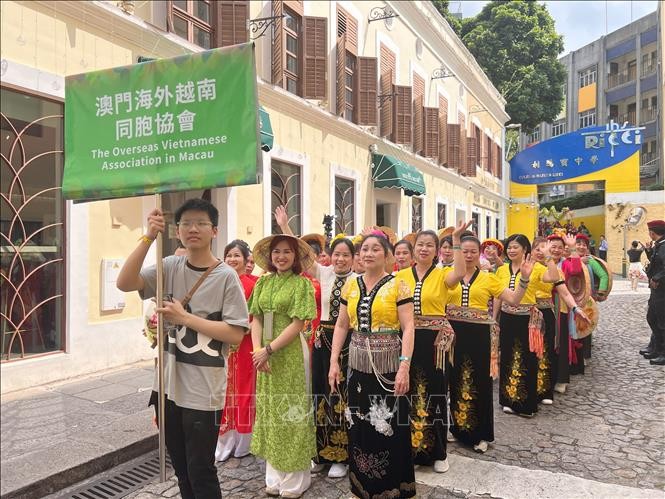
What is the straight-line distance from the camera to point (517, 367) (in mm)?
4641

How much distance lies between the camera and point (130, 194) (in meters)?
2.34

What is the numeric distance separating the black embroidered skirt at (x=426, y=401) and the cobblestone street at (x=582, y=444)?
174mm

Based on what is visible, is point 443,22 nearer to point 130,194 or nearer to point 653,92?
point 653,92

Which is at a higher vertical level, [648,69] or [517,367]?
[648,69]

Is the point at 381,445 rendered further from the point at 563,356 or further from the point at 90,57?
the point at 90,57

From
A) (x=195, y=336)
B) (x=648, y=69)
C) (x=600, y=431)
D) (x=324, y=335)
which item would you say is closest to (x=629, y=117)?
(x=648, y=69)

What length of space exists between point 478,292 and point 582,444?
4.85ft

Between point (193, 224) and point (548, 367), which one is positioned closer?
point (193, 224)

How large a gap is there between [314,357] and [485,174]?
2239 cm

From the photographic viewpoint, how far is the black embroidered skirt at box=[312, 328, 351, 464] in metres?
3.47

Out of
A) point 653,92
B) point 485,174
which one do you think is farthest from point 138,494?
point 485,174

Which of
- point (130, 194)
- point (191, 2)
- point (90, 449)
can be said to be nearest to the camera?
point (130, 194)

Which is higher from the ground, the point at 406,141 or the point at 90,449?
the point at 406,141

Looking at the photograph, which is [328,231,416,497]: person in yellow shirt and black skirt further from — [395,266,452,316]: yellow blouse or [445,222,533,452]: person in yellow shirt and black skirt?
[445,222,533,452]: person in yellow shirt and black skirt
